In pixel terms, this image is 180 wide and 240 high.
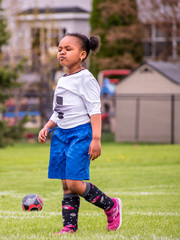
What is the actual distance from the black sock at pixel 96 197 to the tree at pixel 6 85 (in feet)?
49.2

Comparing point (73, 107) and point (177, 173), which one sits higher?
point (73, 107)

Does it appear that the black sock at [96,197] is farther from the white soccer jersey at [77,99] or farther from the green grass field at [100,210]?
the white soccer jersey at [77,99]

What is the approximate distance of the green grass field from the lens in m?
4.76

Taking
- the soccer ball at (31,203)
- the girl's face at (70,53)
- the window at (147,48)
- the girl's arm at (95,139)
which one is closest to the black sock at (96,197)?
the girl's arm at (95,139)

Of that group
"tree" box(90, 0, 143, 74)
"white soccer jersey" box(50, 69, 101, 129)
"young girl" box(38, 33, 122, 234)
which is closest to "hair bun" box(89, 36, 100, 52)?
"young girl" box(38, 33, 122, 234)

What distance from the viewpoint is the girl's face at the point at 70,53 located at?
487 cm

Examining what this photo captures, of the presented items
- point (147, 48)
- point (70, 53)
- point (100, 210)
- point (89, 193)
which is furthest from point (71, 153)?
point (147, 48)

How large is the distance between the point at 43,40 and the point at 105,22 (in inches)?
200

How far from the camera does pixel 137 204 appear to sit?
6656 mm

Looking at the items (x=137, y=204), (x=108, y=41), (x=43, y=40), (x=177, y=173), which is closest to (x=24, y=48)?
(x=43, y=40)

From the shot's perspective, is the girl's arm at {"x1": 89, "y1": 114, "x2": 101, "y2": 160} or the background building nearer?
the girl's arm at {"x1": 89, "y1": 114, "x2": 101, "y2": 160}

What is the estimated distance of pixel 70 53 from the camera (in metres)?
4.88

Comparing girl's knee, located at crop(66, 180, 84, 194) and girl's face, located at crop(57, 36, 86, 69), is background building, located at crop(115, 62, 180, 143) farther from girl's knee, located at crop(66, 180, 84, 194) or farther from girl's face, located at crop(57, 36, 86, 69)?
girl's knee, located at crop(66, 180, 84, 194)

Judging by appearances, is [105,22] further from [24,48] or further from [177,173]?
[177,173]
